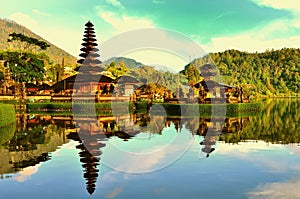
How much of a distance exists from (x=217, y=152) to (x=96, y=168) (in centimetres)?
494

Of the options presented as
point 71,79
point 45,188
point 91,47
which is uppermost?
point 91,47

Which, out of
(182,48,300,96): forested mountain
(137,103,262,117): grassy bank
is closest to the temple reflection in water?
(137,103,262,117): grassy bank

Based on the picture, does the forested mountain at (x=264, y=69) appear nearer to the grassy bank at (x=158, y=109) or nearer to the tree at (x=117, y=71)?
the tree at (x=117, y=71)

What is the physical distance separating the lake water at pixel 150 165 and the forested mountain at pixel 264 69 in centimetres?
8811

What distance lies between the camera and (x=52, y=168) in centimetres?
1138

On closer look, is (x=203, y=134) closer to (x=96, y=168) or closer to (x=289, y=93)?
(x=96, y=168)

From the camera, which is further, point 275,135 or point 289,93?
point 289,93

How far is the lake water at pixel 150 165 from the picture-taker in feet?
29.1

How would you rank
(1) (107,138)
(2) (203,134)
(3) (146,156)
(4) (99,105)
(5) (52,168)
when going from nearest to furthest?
(5) (52,168)
(3) (146,156)
(1) (107,138)
(2) (203,134)
(4) (99,105)

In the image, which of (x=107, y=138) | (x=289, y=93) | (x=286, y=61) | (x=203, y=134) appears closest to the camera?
(x=107, y=138)

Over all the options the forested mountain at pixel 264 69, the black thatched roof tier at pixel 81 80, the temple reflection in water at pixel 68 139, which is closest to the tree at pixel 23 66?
the black thatched roof tier at pixel 81 80

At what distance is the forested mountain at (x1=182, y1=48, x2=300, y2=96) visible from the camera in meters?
112

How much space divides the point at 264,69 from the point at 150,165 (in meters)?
117

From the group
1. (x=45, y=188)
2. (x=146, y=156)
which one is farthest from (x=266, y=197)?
(x=146, y=156)
